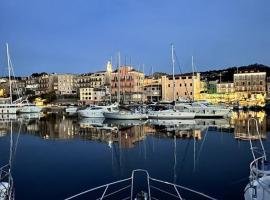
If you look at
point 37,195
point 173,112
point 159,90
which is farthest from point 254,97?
point 37,195

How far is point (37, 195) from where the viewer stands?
44.2 feet

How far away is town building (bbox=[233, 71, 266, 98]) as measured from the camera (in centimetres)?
10181

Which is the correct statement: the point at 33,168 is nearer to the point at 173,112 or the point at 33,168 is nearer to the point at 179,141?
the point at 179,141

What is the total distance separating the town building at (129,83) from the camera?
105 m

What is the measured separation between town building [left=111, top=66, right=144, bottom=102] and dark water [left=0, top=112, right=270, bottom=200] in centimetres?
7311

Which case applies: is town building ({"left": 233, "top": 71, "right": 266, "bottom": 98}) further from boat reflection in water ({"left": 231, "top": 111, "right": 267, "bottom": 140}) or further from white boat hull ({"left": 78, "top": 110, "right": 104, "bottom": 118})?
boat reflection in water ({"left": 231, "top": 111, "right": 267, "bottom": 140})

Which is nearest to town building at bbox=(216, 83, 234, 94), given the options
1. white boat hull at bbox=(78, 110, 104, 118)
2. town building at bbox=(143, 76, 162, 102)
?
town building at bbox=(143, 76, 162, 102)

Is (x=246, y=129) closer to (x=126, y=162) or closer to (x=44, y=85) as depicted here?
(x=126, y=162)

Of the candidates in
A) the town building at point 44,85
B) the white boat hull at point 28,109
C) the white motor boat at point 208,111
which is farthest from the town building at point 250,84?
the town building at point 44,85

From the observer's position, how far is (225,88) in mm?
109312

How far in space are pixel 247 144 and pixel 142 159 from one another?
8855 mm

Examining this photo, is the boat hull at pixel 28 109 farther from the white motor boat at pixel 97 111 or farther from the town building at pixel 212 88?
the town building at pixel 212 88

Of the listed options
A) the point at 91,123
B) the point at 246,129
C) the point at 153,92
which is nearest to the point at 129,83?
the point at 153,92

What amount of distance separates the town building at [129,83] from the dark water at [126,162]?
73.1 metres
